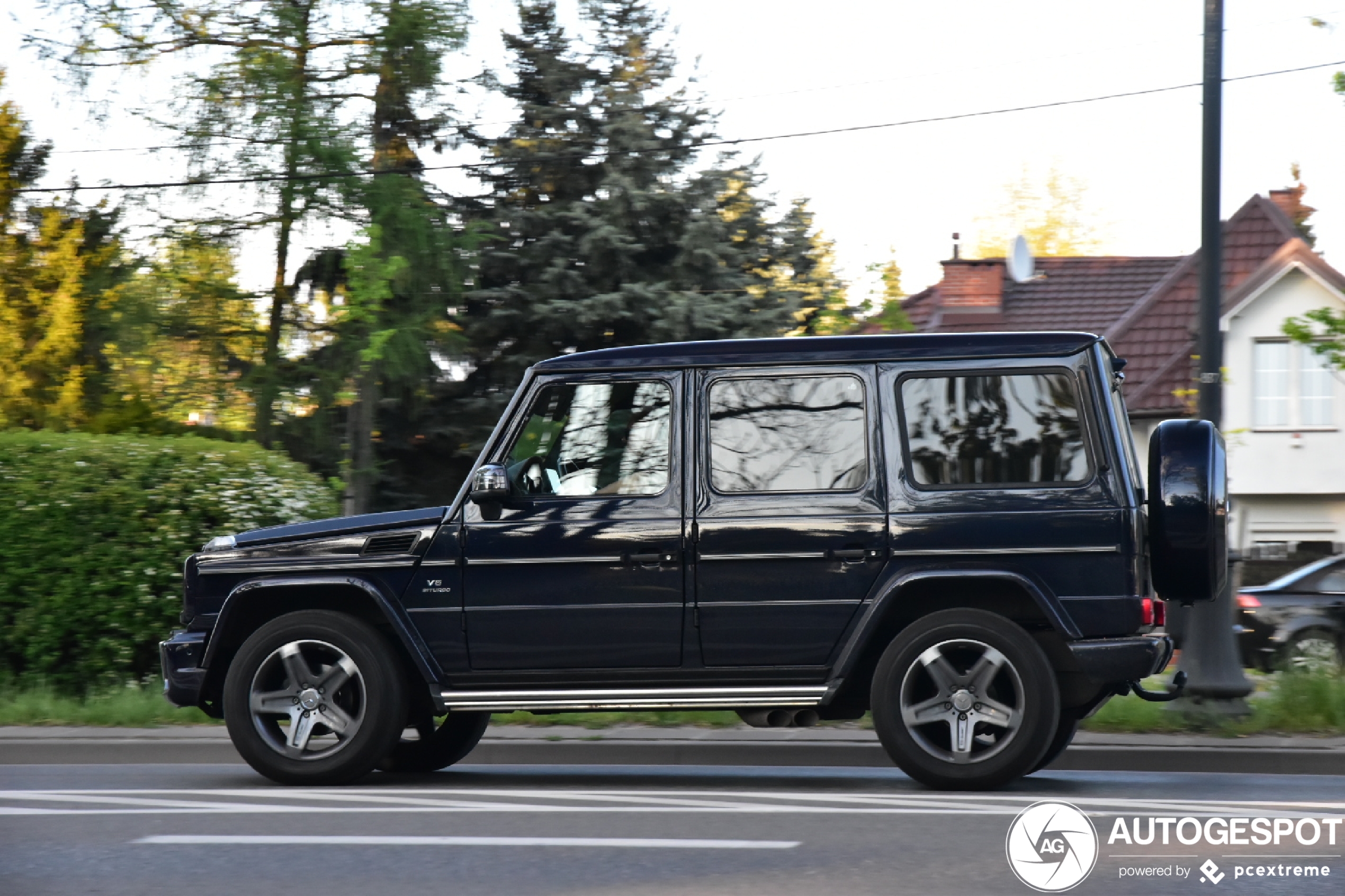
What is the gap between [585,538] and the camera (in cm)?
747

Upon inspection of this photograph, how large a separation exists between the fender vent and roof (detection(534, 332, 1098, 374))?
101cm

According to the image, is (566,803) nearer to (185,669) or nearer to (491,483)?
(491,483)

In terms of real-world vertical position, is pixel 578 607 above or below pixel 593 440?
below

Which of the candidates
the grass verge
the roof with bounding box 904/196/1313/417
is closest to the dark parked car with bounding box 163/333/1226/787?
the grass verge

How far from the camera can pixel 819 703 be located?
288 inches

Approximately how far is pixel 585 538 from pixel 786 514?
3.12 feet

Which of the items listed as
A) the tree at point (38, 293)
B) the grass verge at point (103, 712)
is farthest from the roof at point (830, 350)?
the tree at point (38, 293)

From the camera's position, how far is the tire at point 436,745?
8.62 m

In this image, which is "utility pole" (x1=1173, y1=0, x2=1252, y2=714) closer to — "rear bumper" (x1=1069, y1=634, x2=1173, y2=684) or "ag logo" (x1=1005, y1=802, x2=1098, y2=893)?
"rear bumper" (x1=1069, y1=634, x2=1173, y2=684)

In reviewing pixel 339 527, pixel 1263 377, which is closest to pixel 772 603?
pixel 339 527

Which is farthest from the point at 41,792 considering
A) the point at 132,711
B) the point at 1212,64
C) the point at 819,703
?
the point at 1212,64

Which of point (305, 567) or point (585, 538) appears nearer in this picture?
point (585, 538)

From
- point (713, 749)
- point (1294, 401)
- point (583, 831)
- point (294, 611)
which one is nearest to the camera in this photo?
point (583, 831)

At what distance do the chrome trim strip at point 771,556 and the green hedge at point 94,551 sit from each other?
5.36 meters
